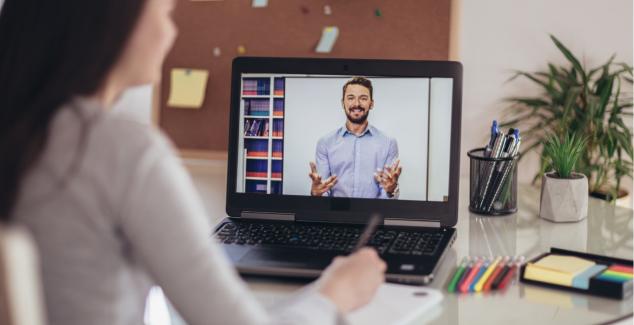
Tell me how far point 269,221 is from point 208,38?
5.01ft

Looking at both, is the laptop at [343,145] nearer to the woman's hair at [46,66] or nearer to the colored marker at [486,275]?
the colored marker at [486,275]

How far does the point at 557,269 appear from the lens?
3.74 ft

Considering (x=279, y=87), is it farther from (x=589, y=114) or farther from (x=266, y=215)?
(x=589, y=114)

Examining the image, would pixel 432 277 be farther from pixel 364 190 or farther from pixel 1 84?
pixel 1 84

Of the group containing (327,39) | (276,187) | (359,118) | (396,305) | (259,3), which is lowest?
(396,305)

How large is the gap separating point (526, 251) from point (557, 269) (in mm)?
158

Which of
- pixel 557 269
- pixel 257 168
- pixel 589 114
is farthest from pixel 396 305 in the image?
pixel 589 114

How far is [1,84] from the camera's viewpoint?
27.9 inches

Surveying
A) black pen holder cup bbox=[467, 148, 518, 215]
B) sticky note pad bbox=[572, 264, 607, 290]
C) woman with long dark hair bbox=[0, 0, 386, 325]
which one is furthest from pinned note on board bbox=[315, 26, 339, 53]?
woman with long dark hair bbox=[0, 0, 386, 325]

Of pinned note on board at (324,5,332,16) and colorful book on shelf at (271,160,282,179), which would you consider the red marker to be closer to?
colorful book on shelf at (271,160,282,179)

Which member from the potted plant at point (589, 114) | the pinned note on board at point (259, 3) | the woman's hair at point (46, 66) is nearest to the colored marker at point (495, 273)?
the woman's hair at point (46, 66)

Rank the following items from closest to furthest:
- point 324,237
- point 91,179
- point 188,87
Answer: point 91,179 < point 324,237 < point 188,87

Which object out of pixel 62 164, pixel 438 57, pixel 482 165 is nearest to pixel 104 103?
pixel 62 164

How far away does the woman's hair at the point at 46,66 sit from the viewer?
0.68m
